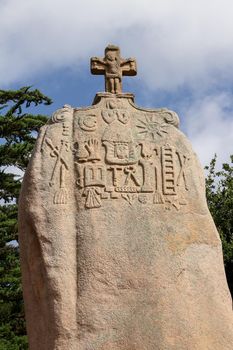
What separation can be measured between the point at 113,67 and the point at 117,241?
1986 millimetres

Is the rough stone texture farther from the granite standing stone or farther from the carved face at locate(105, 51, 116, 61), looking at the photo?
the carved face at locate(105, 51, 116, 61)

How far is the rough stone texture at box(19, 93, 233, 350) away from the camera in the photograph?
5582mm

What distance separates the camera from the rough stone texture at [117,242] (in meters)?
5.58

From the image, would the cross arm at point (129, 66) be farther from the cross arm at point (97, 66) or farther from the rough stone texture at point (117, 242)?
the rough stone texture at point (117, 242)

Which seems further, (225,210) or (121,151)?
(225,210)

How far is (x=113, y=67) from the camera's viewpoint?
22.2 ft

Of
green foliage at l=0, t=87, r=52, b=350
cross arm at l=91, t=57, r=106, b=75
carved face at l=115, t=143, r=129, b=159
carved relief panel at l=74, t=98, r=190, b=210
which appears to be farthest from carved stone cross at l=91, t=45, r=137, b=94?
green foliage at l=0, t=87, r=52, b=350

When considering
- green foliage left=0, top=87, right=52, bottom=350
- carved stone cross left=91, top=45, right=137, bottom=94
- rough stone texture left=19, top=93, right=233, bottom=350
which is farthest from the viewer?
green foliage left=0, top=87, right=52, bottom=350

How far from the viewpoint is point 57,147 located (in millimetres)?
6094

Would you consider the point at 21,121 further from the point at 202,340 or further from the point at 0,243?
the point at 202,340

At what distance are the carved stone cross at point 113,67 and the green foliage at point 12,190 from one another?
34.0 ft

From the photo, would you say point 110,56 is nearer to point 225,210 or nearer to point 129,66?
point 129,66

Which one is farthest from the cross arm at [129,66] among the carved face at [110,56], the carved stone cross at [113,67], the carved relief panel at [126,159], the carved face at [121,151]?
the carved face at [121,151]

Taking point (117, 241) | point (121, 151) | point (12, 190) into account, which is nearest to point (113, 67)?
point (121, 151)
